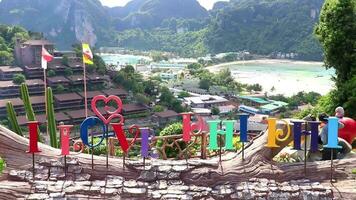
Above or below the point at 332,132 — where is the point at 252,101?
below

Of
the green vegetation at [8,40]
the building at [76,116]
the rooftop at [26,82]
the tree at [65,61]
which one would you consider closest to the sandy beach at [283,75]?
the tree at [65,61]

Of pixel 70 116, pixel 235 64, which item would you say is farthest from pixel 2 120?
pixel 235 64

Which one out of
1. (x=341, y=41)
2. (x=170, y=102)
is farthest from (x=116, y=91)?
(x=341, y=41)

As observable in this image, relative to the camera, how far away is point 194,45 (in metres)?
145

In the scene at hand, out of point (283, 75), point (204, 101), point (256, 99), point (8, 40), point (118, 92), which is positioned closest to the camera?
point (118, 92)

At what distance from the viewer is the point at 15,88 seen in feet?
152

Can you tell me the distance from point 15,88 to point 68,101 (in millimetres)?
5834

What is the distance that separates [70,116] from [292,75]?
204 feet

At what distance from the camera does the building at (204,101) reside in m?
58.7

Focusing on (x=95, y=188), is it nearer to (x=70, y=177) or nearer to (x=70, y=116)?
(x=70, y=177)

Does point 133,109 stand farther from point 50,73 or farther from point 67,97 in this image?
point 50,73

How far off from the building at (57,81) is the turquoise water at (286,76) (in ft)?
119

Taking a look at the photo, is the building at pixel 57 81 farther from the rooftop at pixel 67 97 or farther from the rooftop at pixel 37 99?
the rooftop at pixel 37 99

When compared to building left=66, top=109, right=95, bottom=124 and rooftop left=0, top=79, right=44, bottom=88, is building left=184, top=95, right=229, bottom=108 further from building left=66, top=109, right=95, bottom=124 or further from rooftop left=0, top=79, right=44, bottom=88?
rooftop left=0, top=79, right=44, bottom=88
